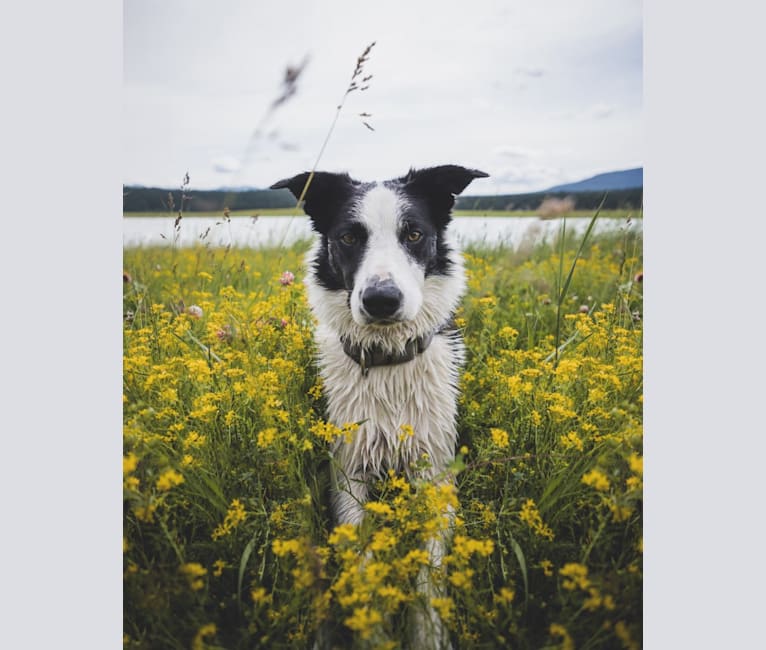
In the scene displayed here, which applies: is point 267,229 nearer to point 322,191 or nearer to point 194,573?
point 322,191

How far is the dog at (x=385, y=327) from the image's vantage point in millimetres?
2299

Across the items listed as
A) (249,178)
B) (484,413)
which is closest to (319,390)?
(484,413)

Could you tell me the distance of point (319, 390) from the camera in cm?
247

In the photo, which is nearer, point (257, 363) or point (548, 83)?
point (548, 83)

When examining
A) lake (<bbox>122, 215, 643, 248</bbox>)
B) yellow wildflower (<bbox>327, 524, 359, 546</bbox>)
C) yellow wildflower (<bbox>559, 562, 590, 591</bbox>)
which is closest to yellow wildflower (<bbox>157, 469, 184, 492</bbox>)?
yellow wildflower (<bbox>327, 524, 359, 546</bbox>)

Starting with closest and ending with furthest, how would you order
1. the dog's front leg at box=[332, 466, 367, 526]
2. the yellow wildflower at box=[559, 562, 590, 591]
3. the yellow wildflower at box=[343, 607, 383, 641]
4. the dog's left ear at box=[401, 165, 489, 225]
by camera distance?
the yellow wildflower at box=[343, 607, 383, 641], the yellow wildflower at box=[559, 562, 590, 591], the dog's front leg at box=[332, 466, 367, 526], the dog's left ear at box=[401, 165, 489, 225]

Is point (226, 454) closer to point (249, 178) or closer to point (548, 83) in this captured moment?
point (249, 178)

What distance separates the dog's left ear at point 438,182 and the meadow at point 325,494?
0.72 m

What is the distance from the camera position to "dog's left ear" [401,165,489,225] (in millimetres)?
2369

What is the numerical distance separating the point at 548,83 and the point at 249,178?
3.94ft

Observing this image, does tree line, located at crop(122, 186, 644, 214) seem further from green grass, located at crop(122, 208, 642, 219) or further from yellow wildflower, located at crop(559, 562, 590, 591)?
yellow wildflower, located at crop(559, 562, 590, 591)

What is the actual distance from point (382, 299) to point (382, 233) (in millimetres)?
340

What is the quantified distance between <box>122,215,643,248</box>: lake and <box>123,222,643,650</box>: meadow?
0.07m

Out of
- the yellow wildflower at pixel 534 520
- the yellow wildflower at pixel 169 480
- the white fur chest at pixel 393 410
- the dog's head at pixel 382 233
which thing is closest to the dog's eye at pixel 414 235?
the dog's head at pixel 382 233
